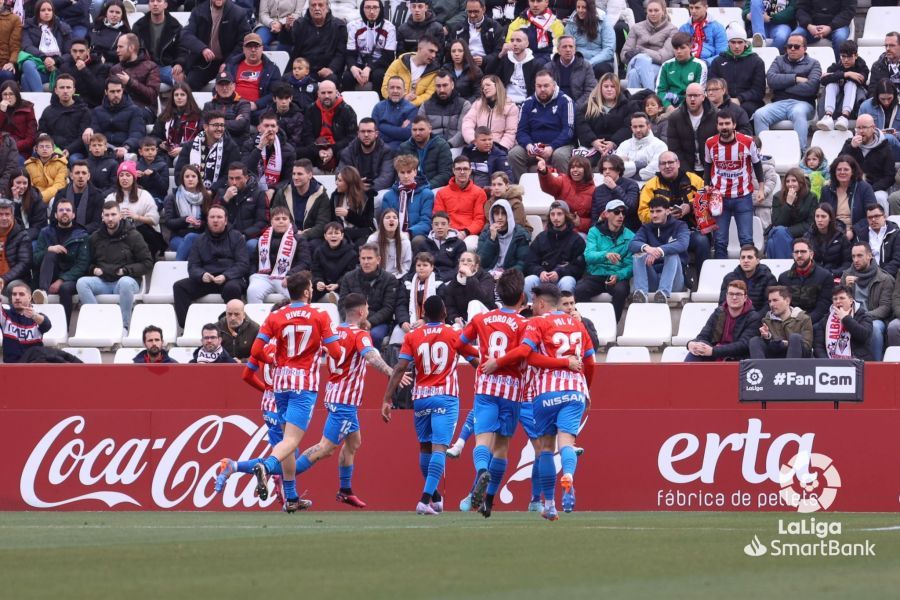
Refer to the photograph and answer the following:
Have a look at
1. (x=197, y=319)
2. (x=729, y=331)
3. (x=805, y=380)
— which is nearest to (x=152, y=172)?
(x=197, y=319)

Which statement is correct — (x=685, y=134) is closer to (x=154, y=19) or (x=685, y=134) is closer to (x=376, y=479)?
(x=376, y=479)

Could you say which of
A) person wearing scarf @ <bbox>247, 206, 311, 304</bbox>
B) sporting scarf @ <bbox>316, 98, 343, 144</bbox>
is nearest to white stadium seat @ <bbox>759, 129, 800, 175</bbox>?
sporting scarf @ <bbox>316, 98, 343, 144</bbox>

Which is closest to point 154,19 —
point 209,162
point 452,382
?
point 209,162

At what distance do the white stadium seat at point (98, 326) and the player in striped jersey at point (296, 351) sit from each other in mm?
5684

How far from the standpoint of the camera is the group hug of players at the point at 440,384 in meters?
13.7

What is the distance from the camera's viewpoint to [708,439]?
1681 centimetres

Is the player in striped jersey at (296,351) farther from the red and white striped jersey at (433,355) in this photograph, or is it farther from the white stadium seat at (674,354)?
the white stadium seat at (674,354)

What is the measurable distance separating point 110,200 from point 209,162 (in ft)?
4.93

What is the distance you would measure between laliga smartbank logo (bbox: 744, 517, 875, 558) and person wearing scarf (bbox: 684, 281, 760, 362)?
552 centimetres

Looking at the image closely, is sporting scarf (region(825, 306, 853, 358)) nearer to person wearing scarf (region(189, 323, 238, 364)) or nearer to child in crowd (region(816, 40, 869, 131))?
child in crowd (region(816, 40, 869, 131))

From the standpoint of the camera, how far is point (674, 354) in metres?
18.5

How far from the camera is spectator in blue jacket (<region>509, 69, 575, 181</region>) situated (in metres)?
20.9

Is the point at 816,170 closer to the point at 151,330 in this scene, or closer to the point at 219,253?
the point at 219,253

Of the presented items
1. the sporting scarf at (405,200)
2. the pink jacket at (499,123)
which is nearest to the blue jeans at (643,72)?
the pink jacket at (499,123)
